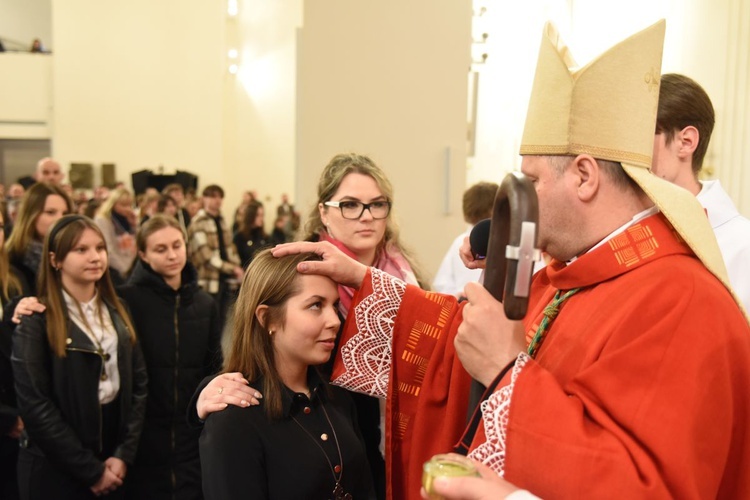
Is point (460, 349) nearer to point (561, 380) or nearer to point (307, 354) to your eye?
point (561, 380)

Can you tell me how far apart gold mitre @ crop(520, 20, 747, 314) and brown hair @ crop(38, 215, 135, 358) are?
7.22 ft

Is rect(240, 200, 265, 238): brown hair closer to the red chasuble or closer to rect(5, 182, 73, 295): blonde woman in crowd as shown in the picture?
rect(5, 182, 73, 295): blonde woman in crowd

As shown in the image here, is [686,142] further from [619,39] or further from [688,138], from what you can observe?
[619,39]

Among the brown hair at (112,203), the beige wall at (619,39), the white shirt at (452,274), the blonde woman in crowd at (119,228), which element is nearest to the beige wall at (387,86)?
the white shirt at (452,274)

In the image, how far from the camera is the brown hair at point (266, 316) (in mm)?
1925

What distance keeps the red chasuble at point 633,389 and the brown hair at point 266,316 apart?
71 cm

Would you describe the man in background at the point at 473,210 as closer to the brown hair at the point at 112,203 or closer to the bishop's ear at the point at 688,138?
the bishop's ear at the point at 688,138

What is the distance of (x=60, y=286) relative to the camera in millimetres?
3115

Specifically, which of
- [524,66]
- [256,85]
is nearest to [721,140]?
[524,66]

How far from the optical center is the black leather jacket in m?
2.88

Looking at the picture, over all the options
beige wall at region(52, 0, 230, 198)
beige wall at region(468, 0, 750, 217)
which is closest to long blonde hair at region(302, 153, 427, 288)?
beige wall at region(468, 0, 750, 217)

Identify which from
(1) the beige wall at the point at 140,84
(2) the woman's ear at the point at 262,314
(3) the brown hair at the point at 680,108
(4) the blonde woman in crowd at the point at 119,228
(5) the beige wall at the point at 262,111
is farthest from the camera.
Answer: (5) the beige wall at the point at 262,111

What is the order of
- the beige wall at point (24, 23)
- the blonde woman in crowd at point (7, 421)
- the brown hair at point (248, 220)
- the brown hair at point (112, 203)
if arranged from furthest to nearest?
the beige wall at point (24, 23), the brown hair at point (248, 220), the brown hair at point (112, 203), the blonde woman in crowd at point (7, 421)

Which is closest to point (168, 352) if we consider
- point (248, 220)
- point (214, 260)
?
point (214, 260)
